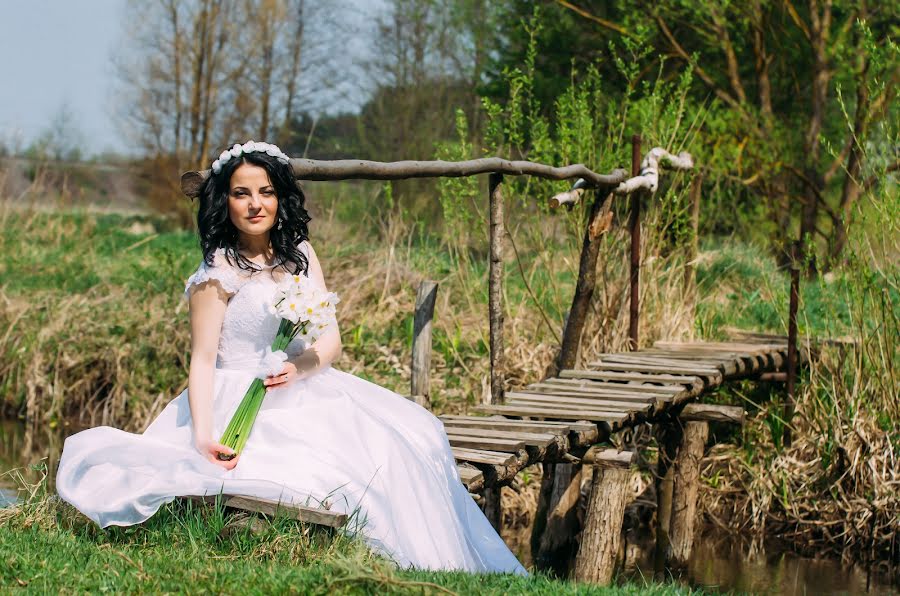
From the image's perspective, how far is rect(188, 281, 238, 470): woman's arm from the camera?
3580 millimetres

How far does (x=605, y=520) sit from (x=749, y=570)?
1614 millimetres

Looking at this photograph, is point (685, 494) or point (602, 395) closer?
point (602, 395)

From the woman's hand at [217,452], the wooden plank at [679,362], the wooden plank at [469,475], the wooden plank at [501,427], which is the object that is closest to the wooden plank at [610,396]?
the wooden plank at [501,427]

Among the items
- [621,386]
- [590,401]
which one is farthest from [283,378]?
[621,386]

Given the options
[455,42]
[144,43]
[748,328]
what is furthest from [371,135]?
[748,328]

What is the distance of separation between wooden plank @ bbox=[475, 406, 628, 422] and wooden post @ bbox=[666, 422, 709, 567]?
1429 mm

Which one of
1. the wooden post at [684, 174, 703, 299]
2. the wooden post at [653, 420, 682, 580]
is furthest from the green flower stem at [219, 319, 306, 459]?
the wooden post at [684, 174, 703, 299]

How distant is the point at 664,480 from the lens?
24.1ft

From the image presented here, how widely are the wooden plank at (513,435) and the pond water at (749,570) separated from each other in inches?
57.7

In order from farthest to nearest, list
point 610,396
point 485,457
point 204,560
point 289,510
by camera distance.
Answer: point 610,396
point 485,457
point 289,510
point 204,560

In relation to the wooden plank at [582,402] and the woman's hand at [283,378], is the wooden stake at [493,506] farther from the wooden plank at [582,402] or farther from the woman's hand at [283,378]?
the woman's hand at [283,378]

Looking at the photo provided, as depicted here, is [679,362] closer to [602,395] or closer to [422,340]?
[602,395]

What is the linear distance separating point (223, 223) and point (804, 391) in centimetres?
476

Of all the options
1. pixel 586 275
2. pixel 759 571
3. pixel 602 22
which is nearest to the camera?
pixel 759 571
